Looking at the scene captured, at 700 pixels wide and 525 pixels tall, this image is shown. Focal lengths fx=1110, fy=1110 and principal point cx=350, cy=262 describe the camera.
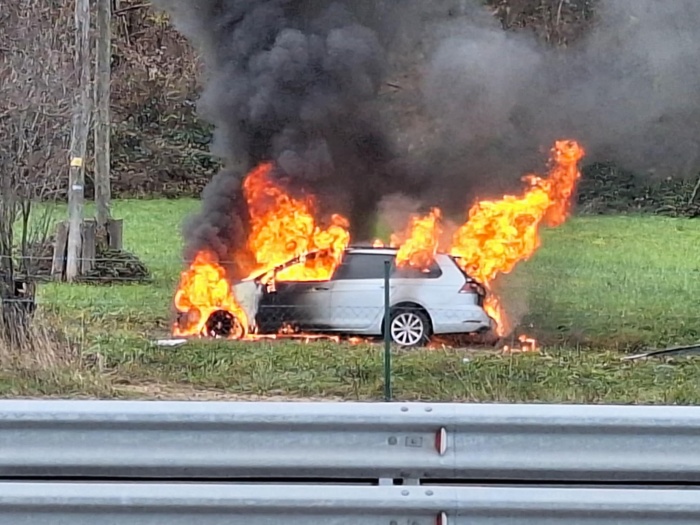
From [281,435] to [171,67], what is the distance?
20417mm

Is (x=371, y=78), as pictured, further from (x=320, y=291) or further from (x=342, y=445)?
(x=342, y=445)

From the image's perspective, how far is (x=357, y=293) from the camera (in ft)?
36.9

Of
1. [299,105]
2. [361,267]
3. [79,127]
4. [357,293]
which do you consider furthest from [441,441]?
[79,127]

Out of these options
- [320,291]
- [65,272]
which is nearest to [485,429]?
[320,291]

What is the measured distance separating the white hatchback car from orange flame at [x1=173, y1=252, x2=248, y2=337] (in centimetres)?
18

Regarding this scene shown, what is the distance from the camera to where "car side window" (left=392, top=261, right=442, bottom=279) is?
11.5m

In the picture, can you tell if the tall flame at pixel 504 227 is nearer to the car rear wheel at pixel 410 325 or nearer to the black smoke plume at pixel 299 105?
the car rear wheel at pixel 410 325

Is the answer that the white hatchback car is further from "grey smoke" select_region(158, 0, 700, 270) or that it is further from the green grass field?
"grey smoke" select_region(158, 0, 700, 270)

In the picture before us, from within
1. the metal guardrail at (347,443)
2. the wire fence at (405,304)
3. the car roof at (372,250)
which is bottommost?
the metal guardrail at (347,443)

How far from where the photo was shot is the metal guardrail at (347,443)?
3.06m

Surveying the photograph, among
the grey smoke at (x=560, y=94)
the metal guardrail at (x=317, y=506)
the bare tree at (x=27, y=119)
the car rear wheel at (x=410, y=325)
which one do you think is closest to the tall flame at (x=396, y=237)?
the grey smoke at (x=560, y=94)

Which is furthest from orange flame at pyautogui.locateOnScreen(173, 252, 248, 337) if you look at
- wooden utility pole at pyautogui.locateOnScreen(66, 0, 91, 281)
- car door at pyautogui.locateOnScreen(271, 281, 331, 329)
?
wooden utility pole at pyautogui.locateOnScreen(66, 0, 91, 281)

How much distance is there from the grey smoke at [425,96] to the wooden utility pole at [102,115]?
3570 mm

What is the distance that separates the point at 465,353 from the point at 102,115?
10.5 meters
